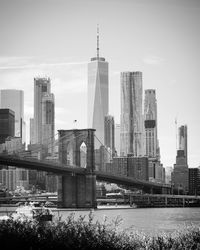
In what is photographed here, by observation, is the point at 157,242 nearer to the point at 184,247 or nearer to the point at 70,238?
the point at 184,247

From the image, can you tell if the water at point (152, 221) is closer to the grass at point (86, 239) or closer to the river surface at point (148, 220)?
the river surface at point (148, 220)

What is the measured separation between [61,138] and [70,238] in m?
98.8

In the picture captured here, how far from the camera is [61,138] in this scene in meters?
122

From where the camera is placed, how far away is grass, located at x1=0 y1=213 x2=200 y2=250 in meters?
22.8

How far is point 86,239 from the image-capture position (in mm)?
23219

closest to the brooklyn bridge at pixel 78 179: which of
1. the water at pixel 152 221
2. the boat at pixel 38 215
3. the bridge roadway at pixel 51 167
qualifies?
→ the bridge roadway at pixel 51 167

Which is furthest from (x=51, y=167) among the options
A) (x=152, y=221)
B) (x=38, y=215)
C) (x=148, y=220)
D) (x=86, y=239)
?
(x=86, y=239)

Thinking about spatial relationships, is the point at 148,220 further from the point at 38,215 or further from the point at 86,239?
the point at 86,239

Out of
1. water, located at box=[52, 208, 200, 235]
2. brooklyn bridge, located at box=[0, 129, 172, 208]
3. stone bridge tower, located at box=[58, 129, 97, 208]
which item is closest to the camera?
water, located at box=[52, 208, 200, 235]

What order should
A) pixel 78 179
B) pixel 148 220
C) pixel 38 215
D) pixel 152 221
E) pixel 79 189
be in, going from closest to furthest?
pixel 38 215 → pixel 152 221 → pixel 148 220 → pixel 79 189 → pixel 78 179

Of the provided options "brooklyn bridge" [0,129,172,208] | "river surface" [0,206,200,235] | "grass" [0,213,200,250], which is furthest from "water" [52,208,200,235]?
"brooklyn bridge" [0,129,172,208]

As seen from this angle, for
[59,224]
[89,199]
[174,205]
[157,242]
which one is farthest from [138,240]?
[174,205]

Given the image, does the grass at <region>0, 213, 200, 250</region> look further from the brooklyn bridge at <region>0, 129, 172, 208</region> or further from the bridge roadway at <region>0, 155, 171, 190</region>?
the brooklyn bridge at <region>0, 129, 172, 208</region>

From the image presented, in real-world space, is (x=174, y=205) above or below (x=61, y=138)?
below
